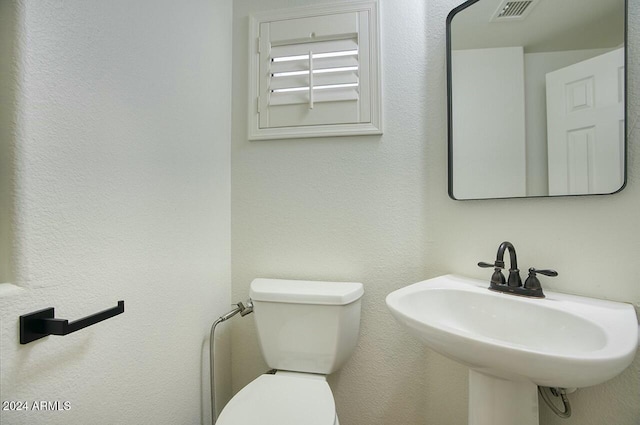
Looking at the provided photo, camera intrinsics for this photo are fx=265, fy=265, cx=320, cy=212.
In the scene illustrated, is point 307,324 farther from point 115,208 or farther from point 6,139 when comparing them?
point 6,139

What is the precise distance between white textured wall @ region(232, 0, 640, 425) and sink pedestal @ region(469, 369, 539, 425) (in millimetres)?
329

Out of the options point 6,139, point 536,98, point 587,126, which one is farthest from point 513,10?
point 6,139

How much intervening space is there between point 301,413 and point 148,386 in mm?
473

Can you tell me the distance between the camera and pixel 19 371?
0.52 meters

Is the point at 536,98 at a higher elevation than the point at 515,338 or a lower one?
higher

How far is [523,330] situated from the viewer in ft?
2.69

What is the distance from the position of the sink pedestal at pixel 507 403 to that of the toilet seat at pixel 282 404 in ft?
1.47

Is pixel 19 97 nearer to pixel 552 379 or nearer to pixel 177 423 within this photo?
pixel 177 423

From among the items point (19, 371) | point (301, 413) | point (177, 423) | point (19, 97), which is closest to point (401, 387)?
point (301, 413)

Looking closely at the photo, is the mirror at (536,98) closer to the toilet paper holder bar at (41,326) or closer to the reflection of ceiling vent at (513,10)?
the reflection of ceiling vent at (513,10)

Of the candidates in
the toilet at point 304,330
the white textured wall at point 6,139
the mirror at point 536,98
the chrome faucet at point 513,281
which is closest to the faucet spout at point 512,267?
the chrome faucet at point 513,281

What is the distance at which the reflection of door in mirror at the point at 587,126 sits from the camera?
798 mm

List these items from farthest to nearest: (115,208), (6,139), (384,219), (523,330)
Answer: (384,219)
(523,330)
(115,208)
(6,139)

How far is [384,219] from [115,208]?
96cm
